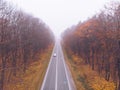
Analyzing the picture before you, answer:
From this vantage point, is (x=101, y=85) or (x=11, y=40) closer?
(x=101, y=85)

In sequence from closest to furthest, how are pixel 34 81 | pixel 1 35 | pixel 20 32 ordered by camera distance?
pixel 1 35 → pixel 34 81 → pixel 20 32

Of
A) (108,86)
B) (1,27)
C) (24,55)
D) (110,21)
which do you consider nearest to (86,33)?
(24,55)

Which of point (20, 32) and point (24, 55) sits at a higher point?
point (20, 32)

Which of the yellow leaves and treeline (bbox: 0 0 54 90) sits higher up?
treeline (bbox: 0 0 54 90)

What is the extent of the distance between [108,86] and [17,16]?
19.6m

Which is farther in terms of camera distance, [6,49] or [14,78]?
[14,78]

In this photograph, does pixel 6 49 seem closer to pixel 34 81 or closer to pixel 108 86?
pixel 34 81

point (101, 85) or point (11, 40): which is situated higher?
point (11, 40)

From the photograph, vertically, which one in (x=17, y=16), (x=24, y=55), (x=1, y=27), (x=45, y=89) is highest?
(x=17, y=16)

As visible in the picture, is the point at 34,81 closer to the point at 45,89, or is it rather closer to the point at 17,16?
the point at 45,89

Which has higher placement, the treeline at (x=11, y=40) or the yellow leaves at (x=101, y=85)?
the treeline at (x=11, y=40)

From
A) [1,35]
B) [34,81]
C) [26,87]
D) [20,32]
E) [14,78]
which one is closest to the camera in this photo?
[1,35]

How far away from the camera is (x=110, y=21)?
1515 inches

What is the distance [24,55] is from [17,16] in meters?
10.5
